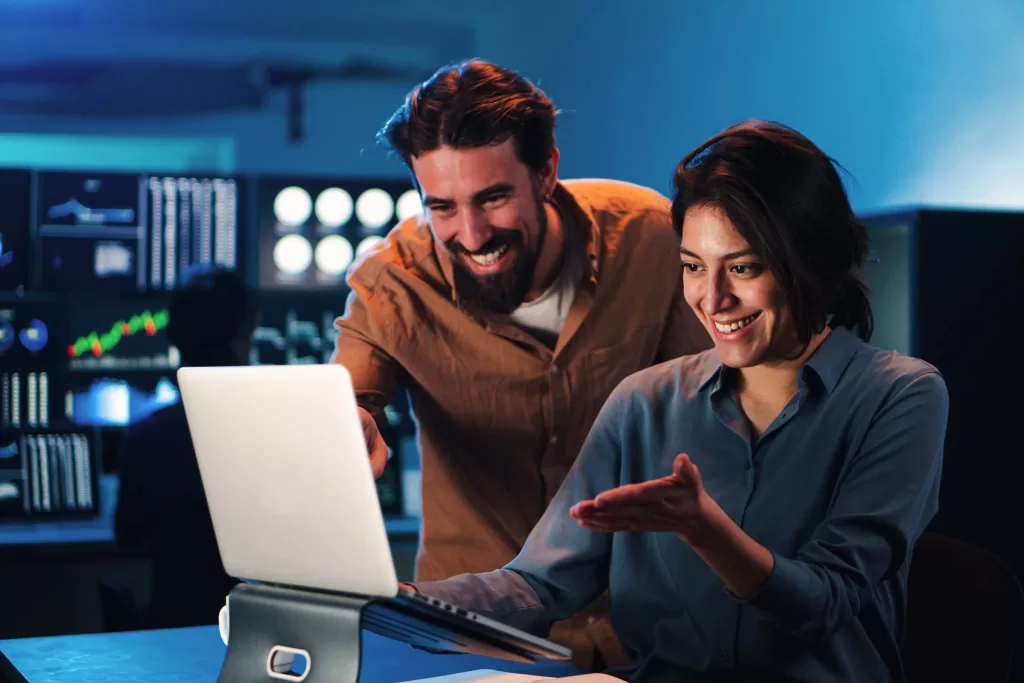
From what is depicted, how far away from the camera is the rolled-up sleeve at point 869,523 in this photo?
4.33ft

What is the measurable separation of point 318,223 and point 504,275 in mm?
2589

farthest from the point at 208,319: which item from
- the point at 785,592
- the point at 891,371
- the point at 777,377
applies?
the point at 785,592

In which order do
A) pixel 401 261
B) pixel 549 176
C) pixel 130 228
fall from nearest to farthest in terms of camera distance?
pixel 549 176 < pixel 401 261 < pixel 130 228

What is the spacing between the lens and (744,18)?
420 centimetres

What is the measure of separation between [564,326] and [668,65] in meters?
2.83

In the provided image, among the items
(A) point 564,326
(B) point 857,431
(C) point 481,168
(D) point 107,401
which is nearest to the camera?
(B) point 857,431

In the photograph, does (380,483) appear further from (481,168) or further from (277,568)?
(277,568)

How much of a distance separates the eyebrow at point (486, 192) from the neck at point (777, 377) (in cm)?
50

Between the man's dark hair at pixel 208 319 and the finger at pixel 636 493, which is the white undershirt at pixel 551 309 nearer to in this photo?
the finger at pixel 636 493

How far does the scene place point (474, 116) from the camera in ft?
6.22

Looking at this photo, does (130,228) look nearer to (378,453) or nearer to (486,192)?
(486,192)

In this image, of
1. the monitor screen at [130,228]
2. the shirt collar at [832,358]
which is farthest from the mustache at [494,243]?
the monitor screen at [130,228]

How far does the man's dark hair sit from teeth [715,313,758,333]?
226 centimetres

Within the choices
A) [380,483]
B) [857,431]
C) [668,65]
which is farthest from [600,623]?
[668,65]
